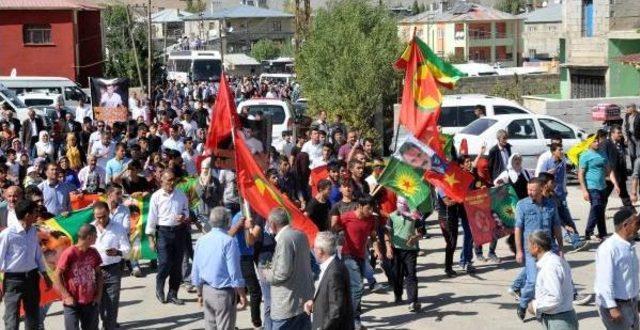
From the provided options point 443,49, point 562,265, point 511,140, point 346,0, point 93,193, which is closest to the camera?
point 562,265

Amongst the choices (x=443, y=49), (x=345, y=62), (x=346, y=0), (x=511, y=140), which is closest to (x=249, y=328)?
(x=511, y=140)

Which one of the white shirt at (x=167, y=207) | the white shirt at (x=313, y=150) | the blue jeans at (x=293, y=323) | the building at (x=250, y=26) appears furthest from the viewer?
the building at (x=250, y=26)

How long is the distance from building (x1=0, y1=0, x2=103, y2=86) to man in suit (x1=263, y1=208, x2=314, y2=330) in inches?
1800

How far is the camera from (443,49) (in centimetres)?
10512

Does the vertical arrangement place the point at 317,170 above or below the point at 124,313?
above

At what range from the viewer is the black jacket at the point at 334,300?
31.1 ft

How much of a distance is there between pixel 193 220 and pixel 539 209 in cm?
458

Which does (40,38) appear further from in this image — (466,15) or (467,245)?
(466,15)

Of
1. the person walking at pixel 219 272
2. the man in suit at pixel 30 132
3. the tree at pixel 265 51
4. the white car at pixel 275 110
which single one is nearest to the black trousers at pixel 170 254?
the person walking at pixel 219 272

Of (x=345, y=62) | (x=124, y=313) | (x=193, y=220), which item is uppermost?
(x=345, y=62)

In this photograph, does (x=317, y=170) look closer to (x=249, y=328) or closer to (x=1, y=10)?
(x=249, y=328)

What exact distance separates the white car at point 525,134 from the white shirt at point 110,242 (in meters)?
12.8

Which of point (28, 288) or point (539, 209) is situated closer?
point (28, 288)

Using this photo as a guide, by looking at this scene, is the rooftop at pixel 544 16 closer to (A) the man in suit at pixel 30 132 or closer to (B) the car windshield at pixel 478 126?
(B) the car windshield at pixel 478 126
